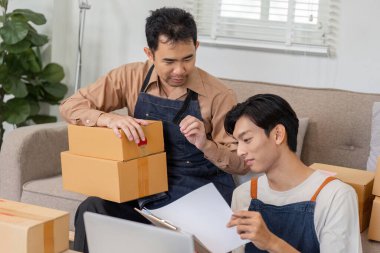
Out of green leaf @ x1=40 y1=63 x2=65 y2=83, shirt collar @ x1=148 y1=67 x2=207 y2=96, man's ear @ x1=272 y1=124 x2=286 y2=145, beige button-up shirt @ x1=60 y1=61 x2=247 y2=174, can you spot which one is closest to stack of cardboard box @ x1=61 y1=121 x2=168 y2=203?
beige button-up shirt @ x1=60 y1=61 x2=247 y2=174

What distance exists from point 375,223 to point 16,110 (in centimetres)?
215

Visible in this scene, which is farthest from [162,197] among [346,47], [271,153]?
[346,47]

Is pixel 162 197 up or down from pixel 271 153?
down

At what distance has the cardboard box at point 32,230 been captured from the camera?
149cm

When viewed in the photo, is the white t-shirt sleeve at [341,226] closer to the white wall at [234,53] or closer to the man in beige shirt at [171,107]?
the man in beige shirt at [171,107]

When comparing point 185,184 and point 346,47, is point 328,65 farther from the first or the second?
point 185,184

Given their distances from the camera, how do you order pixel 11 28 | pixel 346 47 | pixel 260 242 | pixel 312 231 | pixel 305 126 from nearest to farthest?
pixel 260 242
pixel 312 231
pixel 305 126
pixel 346 47
pixel 11 28

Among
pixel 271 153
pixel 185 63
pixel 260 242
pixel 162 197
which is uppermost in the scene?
pixel 185 63

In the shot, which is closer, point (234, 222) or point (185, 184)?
point (234, 222)

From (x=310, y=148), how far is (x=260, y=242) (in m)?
1.45

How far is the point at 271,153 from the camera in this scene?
1589 mm

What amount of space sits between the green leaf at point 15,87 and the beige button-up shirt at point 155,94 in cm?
119

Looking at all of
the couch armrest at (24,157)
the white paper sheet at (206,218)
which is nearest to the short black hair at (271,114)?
the white paper sheet at (206,218)

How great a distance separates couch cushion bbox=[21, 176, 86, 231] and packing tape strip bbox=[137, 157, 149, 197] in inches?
19.6
